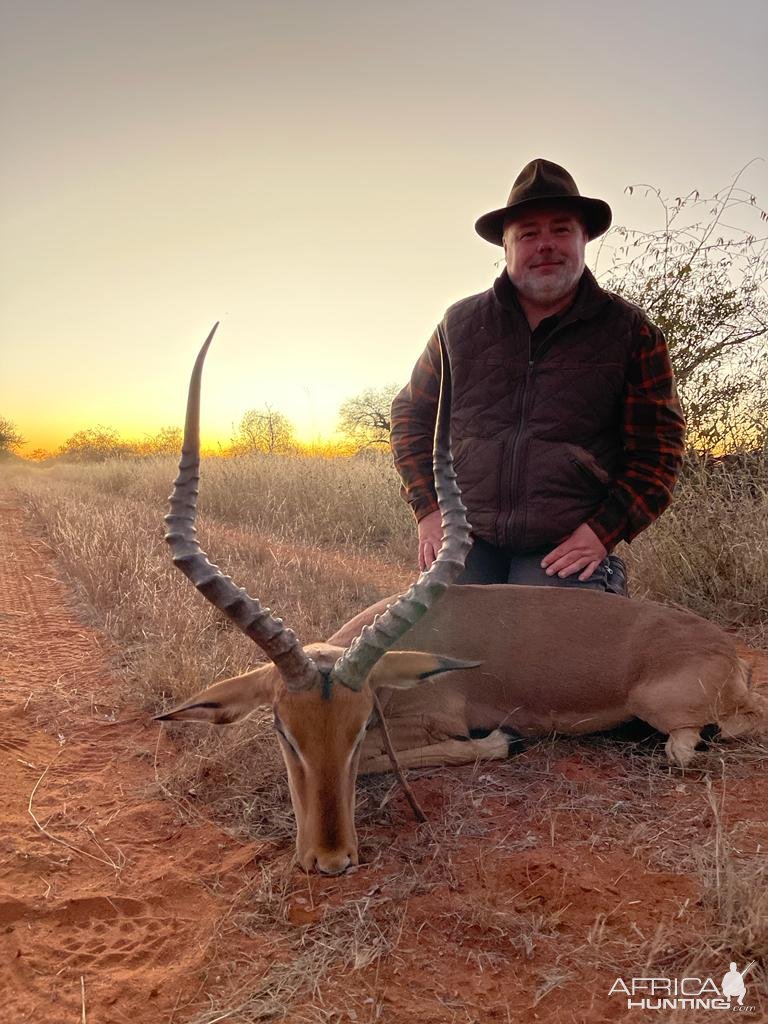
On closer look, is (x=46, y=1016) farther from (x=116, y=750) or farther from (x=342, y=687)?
(x=116, y=750)

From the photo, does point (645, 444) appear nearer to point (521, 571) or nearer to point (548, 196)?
point (521, 571)

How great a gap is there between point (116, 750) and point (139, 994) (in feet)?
5.98

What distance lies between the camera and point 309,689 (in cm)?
294

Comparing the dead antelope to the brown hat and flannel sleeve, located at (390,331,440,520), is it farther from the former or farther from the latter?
the brown hat

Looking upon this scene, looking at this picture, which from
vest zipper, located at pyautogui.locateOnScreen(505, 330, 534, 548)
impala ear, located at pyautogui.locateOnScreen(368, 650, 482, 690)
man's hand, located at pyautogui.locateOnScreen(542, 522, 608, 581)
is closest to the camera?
impala ear, located at pyautogui.locateOnScreen(368, 650, 482, 690)

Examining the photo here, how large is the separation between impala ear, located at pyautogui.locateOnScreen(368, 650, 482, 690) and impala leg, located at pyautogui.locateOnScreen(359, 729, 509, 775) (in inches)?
23.8

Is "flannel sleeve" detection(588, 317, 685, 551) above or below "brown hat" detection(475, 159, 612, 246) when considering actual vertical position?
below

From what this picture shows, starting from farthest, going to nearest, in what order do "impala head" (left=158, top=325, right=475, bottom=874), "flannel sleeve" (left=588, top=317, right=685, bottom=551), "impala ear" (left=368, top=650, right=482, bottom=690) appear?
"flannel sleeve" (left=588, top=317, right=685, bottom=551) → "impala ear" (left=368, top=650, right=482, bottom=690) → "impala head" (left=158, top=325, right=475, bottom=874)

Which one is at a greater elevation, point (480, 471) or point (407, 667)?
point (480, 471)

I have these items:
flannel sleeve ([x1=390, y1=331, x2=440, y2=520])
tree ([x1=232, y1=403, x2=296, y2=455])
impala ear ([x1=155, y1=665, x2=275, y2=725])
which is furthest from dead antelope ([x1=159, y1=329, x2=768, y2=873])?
tree ([x1=232, y1=403, x2=296, y2=455])

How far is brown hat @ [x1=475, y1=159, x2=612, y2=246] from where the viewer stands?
5023 millimetres

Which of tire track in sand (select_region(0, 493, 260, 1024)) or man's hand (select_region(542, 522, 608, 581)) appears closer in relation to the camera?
tire track in sand (select_region(0, 493, 260, 1024))

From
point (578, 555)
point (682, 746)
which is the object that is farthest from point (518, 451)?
point (682, 746)

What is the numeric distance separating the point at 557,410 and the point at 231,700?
9.93ft
